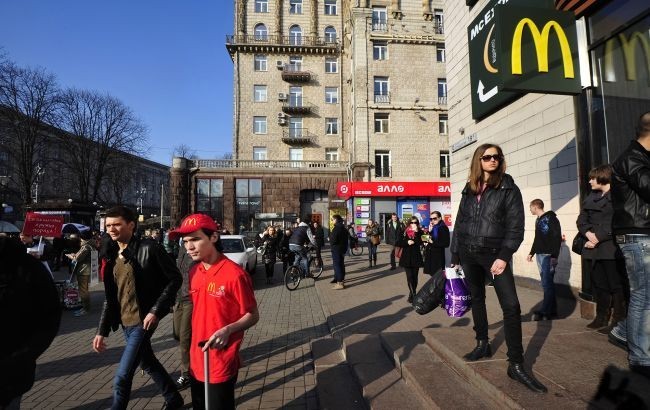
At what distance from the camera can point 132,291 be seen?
10.5ft

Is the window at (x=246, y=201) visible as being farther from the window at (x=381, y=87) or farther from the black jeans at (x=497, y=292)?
the black jeans at (x=497, y=292)

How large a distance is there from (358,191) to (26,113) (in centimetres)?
2526

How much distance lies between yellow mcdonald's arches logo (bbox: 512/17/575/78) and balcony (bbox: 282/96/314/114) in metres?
30.2

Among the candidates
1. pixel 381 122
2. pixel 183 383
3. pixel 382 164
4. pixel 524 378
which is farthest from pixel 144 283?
pixel 381 122

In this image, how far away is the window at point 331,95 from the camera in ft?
119

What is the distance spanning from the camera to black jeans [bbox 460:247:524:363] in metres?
2.97

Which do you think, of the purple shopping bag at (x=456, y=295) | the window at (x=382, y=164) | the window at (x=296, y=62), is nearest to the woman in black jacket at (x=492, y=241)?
the purple shopping bag at (x=456, y=295)

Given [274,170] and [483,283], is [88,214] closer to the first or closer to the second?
[274,170]

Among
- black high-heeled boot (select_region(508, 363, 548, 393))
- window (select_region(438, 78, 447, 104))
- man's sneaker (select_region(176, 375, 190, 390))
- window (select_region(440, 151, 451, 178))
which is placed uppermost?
window (select_region(438, 78, 447, 104))

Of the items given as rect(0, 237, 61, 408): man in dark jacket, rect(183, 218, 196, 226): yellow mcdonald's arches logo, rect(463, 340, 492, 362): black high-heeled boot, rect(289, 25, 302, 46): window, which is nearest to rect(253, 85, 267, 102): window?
rect(289, 25, 302, 46): window

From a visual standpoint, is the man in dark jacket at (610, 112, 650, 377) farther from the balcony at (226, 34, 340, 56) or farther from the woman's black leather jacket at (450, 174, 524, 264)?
the balcony at (226, 34, 340, 56)

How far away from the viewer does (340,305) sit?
8.07m

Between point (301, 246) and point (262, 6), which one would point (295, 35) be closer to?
point (262, 6)

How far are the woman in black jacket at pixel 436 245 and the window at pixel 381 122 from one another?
73.7ft
